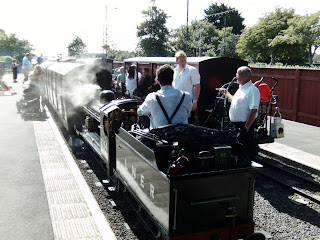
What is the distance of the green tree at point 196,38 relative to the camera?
212ft

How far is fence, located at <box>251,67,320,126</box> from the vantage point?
11508 millimetres

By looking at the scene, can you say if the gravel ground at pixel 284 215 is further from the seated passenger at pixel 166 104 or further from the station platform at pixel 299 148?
the seated passenger at pixel 166 104

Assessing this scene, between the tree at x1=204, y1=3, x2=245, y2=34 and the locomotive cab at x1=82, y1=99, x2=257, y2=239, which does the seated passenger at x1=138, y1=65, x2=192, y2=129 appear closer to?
the locomotive cab at x1=82, y1=99, x2=257, y2=239

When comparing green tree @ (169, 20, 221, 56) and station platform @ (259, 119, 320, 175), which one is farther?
green tree @ (169, 20, 221, 56)

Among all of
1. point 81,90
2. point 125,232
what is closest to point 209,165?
point 125,232

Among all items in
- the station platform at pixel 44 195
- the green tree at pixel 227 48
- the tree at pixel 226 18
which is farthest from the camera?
the tree at pixel 226 18

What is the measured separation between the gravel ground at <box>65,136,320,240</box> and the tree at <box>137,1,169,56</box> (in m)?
60.7

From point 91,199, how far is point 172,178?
8.65 ft

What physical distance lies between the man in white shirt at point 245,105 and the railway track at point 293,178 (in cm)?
111

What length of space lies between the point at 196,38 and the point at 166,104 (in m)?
65.1

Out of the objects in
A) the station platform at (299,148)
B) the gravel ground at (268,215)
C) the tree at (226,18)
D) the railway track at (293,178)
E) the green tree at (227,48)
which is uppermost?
the tree at (226,18)

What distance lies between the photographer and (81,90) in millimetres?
8812

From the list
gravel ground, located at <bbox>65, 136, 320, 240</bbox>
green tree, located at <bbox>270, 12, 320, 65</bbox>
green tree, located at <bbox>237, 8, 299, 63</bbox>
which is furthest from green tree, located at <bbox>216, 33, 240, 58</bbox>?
gravel ground, located at <bbox>65, 136, 320, 240</bbox>

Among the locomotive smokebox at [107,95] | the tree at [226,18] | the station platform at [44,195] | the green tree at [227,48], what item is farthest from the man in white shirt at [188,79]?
the tree at [226,18]
